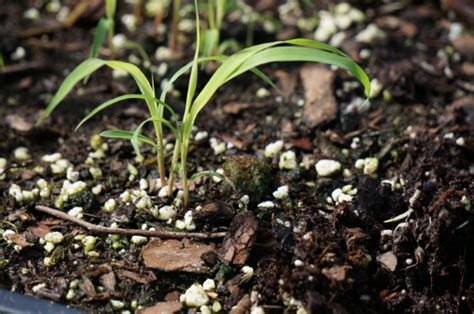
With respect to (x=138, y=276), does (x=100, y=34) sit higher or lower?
higher

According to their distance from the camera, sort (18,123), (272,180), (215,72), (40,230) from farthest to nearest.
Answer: (18,123)
(272,180)
(40,230)
(215,72)

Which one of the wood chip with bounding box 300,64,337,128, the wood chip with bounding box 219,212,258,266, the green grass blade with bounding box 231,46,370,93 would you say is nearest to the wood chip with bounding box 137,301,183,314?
the wood chip with bounding box 219,212,258,266

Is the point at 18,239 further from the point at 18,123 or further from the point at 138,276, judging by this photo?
the point at 18,123

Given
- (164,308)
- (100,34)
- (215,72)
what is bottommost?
(164,308)

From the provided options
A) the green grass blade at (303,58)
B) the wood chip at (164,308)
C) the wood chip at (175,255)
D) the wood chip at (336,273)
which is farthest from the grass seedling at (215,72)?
the wood chip at (336,273)

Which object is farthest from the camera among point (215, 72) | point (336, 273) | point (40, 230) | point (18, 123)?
point (18, 123)

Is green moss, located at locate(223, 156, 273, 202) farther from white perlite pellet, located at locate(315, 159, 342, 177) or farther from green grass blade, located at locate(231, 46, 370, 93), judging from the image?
green grass blade, located at locate(231, 46, 370, 93)

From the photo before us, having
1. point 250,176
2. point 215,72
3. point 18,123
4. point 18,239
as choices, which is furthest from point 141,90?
point 18,123

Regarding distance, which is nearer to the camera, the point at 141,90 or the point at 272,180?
the point at 141,90

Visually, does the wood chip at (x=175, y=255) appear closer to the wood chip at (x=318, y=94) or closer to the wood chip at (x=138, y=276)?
the wood chip at (x=138, y=276)
